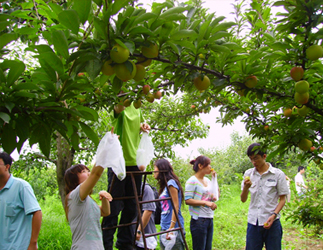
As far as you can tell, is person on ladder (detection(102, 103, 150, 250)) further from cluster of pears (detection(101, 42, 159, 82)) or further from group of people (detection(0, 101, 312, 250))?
cluster of pears (detection(101, 42, 159, 82))

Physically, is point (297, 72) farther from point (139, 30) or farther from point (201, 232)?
point (201, 232)

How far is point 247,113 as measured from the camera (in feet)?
7.87

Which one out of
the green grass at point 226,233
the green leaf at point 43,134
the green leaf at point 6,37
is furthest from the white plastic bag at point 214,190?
the green leaf at point 6,37

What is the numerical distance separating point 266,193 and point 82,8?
97.6 inches

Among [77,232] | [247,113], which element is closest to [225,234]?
[247,113]

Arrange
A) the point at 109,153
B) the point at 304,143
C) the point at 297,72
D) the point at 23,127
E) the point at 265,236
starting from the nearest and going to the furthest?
the point at 23,127 < the point at 297,72 < the point at 304,143 < the point at 109,153 < the point at 265,236

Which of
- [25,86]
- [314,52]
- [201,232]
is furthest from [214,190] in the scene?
[25,86]

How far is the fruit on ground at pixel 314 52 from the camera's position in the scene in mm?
1063

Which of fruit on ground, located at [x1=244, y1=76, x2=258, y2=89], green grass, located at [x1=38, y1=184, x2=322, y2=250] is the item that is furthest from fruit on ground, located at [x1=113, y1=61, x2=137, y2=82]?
green grass, located at [x1=38, y1=184, x2=322, y2=250]

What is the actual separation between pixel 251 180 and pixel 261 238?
57 centimetres

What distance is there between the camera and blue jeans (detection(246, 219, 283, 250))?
8.34 ft

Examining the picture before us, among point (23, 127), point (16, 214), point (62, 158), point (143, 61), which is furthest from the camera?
point (62, 158)

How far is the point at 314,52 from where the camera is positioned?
3.53ft

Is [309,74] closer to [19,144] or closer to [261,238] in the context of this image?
[19,144]
